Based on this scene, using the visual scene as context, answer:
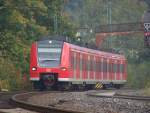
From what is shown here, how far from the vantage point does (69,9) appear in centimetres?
12244

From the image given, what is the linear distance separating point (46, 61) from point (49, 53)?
442mm

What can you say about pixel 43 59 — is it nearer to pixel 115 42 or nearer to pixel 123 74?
pixel 123 74

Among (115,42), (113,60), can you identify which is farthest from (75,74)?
(115,42)

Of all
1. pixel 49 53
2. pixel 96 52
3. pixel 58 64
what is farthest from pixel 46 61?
pixel 96 52

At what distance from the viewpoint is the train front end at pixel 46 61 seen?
3005cm

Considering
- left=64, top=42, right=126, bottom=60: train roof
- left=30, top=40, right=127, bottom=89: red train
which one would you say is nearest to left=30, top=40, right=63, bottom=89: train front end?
left=30, top=40, right=127, bottom=89: red train

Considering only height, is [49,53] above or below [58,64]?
above

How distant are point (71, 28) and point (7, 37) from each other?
1716cm

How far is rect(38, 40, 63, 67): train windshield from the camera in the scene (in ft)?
98.6

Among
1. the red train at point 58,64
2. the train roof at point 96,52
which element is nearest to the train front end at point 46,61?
the red train at point 58,64

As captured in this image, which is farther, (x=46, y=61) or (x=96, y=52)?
(x=96, y=52)

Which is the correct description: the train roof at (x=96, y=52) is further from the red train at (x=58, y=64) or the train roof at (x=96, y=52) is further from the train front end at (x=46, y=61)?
the train front end at (x=46, y=61)

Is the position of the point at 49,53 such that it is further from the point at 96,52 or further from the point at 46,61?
the point at 96,52

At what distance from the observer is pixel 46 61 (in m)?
30.1
